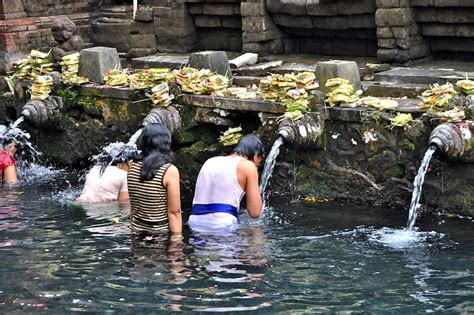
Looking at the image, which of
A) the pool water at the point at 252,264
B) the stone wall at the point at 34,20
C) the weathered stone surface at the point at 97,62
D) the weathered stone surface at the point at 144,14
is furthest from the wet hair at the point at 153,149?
the stone wall at the point at 34,20

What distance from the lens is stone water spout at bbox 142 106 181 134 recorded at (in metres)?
11.6

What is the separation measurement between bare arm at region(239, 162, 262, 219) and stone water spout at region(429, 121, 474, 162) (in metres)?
1.83

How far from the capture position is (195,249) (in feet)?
28.3

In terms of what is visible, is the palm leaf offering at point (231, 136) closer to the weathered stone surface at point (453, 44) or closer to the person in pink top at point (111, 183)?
the person in pink top at point (111, 183)

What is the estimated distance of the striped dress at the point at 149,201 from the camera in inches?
329

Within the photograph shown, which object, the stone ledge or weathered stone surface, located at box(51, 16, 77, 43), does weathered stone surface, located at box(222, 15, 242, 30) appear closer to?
weathered stone surface, located at box(51, 16, 77, 43)

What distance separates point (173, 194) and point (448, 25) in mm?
6648

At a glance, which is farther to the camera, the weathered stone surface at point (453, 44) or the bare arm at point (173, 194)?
the weathered stone surface at point (453, 44)

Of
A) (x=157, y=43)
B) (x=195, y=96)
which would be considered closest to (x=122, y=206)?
(x=195, y=96)

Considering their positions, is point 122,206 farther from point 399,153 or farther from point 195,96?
point 399,153

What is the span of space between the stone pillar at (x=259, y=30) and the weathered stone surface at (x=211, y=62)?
3.06 m

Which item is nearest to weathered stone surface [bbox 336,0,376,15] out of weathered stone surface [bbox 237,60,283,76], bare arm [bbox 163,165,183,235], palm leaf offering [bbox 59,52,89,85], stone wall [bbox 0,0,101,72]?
weathered stone surface [bbox 237,60,283,76]

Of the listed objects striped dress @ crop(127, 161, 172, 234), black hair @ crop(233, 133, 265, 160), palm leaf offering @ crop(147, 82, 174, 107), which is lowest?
striped dress @ crop(127, 161, 172, 234)

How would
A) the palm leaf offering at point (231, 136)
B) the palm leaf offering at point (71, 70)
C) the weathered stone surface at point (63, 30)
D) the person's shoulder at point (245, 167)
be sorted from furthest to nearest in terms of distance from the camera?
1. the weathered stone surface at point (63, 30)
2. the palm leaf offering at point (71, 70)
3. the palm leaf offering at point (231, 136)
4. the person's shoulder at point (245, 167)
